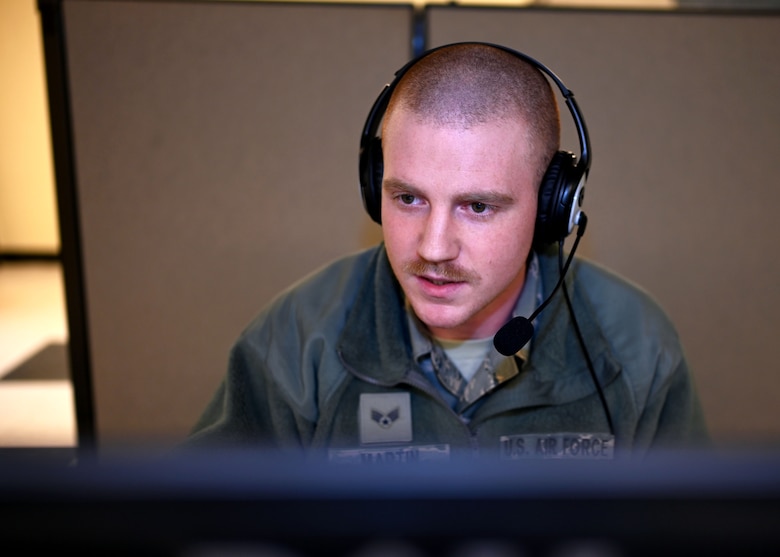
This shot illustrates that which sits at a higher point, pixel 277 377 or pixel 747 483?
pixel 747 483

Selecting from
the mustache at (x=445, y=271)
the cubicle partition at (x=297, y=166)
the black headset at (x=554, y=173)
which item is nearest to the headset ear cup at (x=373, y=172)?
the black headset at (x=554, y=173)

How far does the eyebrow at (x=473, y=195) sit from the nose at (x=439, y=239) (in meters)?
0.03

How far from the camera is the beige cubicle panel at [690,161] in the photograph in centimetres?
167

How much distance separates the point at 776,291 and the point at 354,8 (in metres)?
1.20

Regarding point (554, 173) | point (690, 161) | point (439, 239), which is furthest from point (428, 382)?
point (690, 161)

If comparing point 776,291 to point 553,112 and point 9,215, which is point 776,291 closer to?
point 553,112

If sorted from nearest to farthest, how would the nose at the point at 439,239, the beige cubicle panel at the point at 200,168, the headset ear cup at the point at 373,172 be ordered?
the nose at the point at 439,239
the headset ear cup at the point at 373,172
the beige cubicle panel at the point at 200,168

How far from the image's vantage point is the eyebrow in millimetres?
948

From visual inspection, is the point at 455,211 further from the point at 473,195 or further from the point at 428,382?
the point at 428,382

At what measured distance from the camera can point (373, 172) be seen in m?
1.05

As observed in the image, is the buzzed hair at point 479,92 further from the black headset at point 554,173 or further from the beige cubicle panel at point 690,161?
the beige cubicle panel at point 690,161

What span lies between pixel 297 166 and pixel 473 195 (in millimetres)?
852

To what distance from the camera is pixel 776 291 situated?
5.92ft

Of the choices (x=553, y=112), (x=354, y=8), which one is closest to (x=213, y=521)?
(x=553, y=112)
